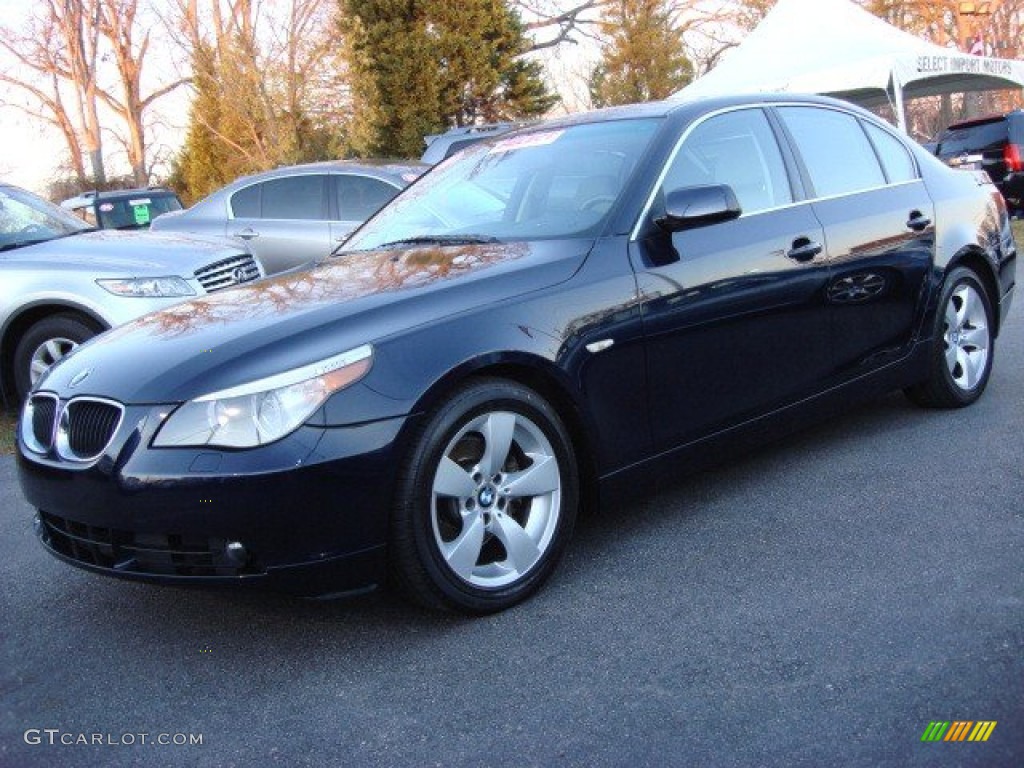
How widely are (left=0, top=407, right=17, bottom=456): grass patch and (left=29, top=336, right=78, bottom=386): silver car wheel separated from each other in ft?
1.20

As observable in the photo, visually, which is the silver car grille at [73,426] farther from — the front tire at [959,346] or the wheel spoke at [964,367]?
the wheel spoke at [964,367]

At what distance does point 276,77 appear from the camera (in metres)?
26.2

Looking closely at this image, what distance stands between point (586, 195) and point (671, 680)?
1.86m

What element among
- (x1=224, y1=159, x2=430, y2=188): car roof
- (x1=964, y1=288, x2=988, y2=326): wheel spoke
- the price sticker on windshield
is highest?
(x1=224, y1=159, x2=430, y2=188): car roof

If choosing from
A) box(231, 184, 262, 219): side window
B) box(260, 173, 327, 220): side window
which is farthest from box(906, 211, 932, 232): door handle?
box(231, 184, 262, 219): side window

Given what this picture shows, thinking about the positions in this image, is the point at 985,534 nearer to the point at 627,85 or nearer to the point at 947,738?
the point at 947,738

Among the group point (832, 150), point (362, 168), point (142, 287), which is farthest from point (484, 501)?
point (362, 168)

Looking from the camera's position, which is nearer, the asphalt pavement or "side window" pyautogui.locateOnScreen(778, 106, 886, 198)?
the asphalt pavement

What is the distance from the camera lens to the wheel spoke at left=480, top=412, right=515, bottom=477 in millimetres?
3117

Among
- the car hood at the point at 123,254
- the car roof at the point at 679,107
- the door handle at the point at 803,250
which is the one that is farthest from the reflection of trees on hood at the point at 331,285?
the car hood at the point at 123,254

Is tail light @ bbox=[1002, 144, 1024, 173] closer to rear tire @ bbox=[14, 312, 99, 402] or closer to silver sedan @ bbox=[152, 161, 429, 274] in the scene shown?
silver sedan @ bbox=[152, 161, 429, 274]

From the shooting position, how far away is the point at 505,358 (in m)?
3.14

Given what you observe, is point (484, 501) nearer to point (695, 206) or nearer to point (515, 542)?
point (515, 542)

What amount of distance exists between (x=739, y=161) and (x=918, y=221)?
1.11 metres
